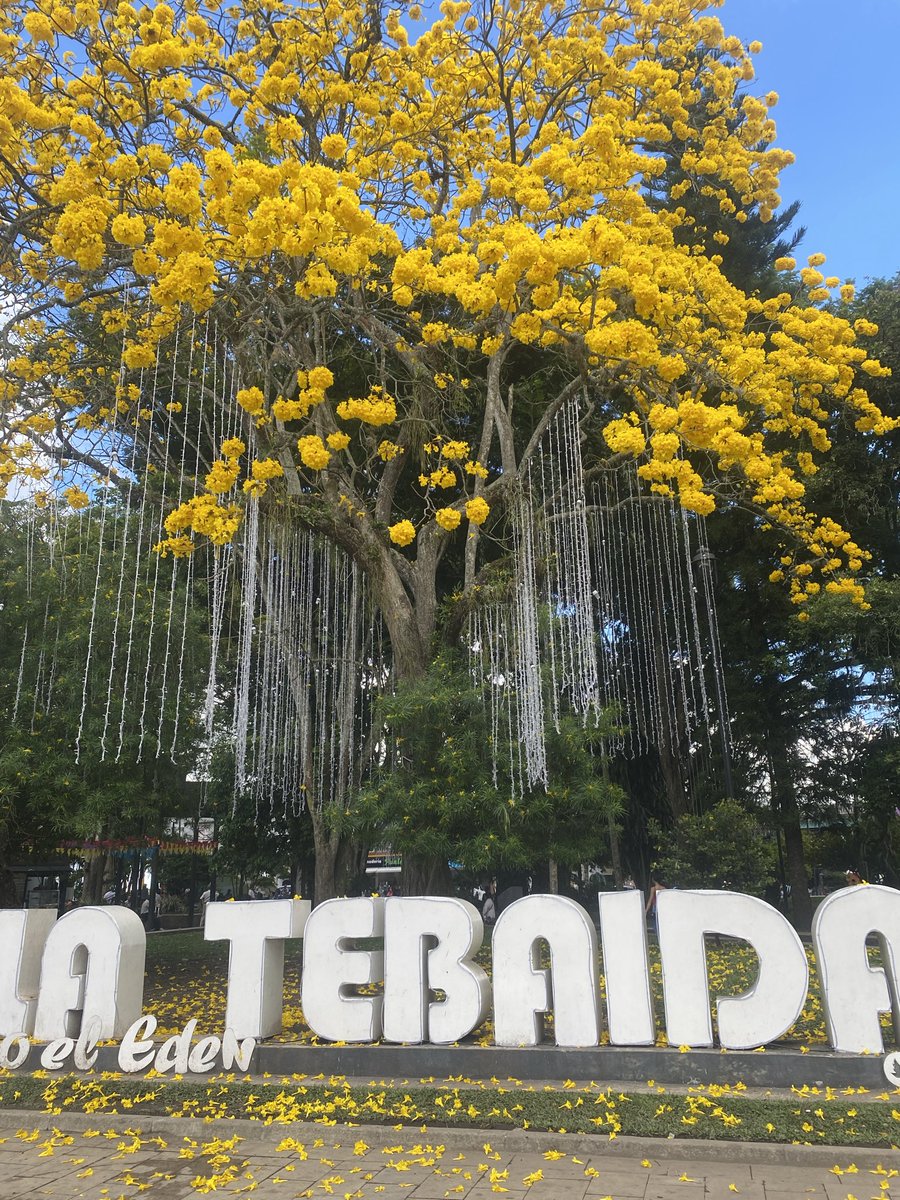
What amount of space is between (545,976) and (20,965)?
360 cm

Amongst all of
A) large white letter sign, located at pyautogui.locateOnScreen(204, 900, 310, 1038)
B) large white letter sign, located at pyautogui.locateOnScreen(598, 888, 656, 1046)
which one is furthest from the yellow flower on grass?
large white letter sign, located at pyautogui.locateOnScreen(598, 888, 656, 1046)

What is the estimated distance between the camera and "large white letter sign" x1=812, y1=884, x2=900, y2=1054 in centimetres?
494

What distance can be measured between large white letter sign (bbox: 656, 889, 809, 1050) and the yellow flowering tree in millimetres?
3690

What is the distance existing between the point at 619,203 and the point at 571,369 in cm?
305

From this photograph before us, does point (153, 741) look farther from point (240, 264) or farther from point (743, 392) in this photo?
point (743, 392)

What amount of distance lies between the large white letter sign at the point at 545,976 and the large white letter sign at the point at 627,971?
0.10 meters

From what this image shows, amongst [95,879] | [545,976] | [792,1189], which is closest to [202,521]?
[545,976]

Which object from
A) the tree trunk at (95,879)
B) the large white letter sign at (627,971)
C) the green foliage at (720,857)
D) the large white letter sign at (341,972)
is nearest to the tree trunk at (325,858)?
the green foliage at (720,857)

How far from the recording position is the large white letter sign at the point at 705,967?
16.4 feet

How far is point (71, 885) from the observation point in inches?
869

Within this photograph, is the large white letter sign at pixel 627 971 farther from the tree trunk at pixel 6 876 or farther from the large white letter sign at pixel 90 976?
the tree trunk at pixel 6 876

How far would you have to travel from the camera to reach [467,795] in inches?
321

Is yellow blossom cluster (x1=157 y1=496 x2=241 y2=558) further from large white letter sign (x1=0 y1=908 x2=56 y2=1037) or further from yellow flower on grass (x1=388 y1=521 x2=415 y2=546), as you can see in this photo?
large white letter sign (x1=0 y1=908 x2=56 y2=1037)

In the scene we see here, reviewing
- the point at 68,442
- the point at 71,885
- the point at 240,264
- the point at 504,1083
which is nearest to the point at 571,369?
the point at 240,264
